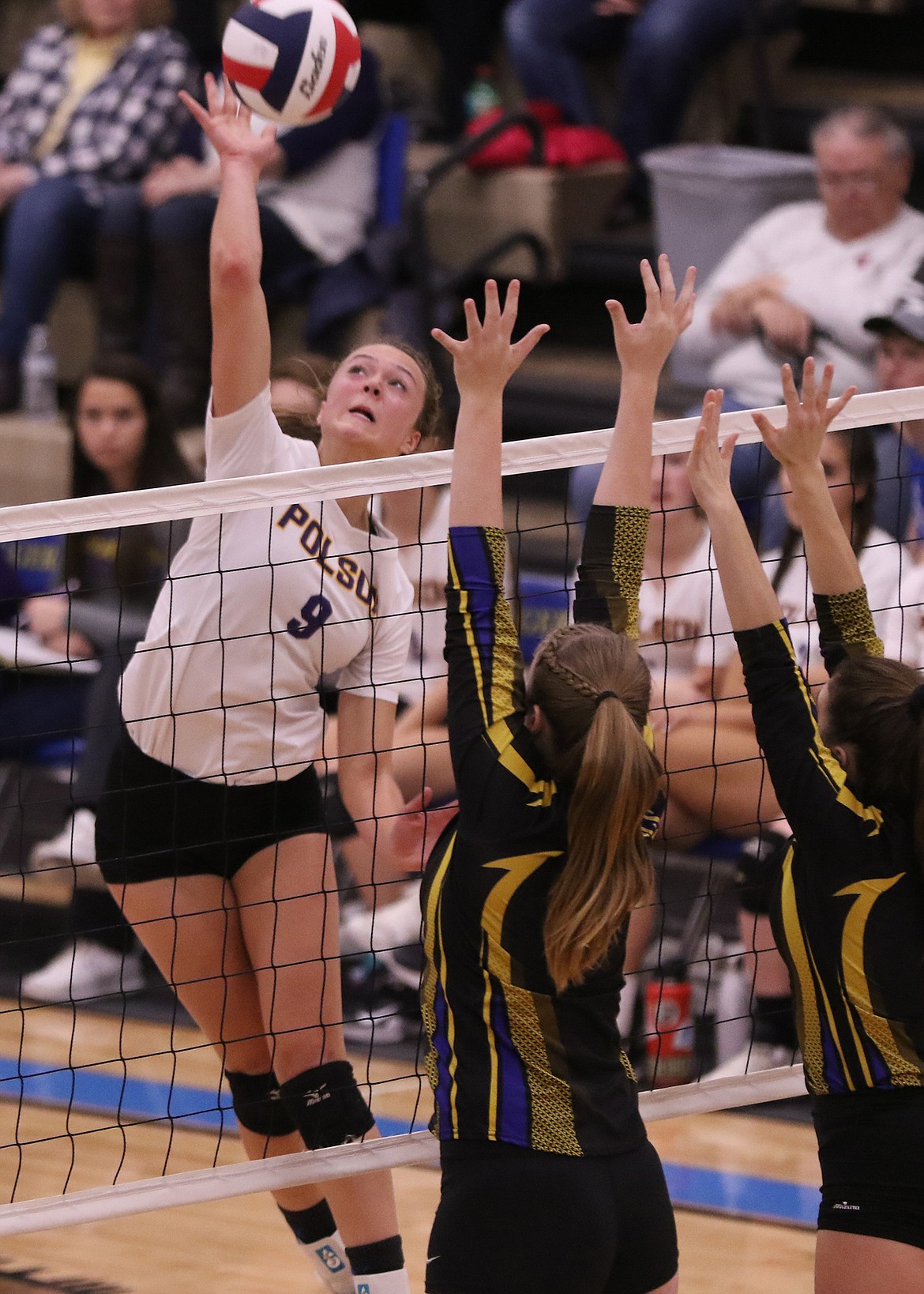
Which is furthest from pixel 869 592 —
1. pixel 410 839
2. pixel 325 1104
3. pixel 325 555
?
pixel 325 1104

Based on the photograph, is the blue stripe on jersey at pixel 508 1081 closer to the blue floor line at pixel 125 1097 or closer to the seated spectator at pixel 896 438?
the blue floor line at pixel 125 1097

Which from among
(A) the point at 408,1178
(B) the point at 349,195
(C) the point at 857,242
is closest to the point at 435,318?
(B) the point at 349,195

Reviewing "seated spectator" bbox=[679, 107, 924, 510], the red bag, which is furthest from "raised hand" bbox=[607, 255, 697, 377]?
the red bag

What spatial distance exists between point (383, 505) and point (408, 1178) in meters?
1.81

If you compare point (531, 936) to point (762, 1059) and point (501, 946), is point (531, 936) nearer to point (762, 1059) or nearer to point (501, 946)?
point (501, 946)

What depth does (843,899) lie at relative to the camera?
2.49 meters

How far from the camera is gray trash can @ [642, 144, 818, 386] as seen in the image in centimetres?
607

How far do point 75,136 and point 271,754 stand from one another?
4.49 m

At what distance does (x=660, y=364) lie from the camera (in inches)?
107

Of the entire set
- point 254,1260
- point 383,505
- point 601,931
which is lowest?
point 254,1260

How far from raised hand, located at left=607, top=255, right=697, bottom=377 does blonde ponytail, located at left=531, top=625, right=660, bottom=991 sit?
0.48 meters

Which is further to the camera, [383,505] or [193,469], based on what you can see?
[193,469]

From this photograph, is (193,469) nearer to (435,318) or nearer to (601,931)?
(435,318)

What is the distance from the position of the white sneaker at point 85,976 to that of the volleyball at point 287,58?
2.46 metres
